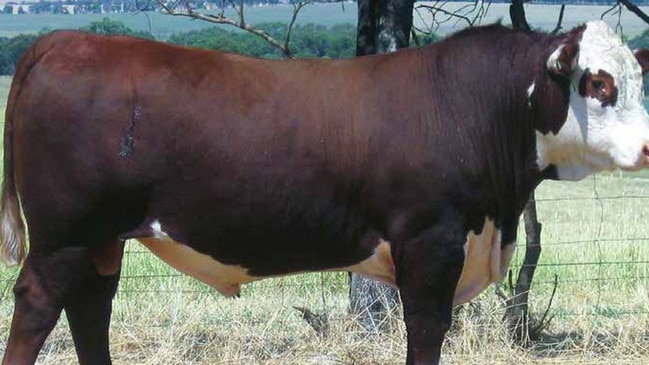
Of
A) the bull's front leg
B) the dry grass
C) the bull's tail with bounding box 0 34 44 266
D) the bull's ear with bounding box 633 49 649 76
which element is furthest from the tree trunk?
the bull's tail with bounding box 0 34 44 266

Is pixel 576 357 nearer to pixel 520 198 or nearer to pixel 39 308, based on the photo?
pixel 520 198

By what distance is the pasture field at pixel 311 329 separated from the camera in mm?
6816

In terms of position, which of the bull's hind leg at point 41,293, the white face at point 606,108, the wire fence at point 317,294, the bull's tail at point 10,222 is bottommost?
the wire fence at point 317,294

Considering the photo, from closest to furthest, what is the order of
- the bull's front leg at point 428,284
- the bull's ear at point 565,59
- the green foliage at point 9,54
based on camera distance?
the bull's ear at point 565,59 < the bull's front leg at point 428,284 < the green foliage at point 9,54

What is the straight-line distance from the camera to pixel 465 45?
205 inches

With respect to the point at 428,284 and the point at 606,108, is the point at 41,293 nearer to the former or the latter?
the point at 428,284

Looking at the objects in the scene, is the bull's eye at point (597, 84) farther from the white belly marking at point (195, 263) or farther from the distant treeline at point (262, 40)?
the distant treeline at point (262, 40)

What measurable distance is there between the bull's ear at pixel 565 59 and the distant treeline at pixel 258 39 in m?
3.78

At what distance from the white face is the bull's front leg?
67 centimetres

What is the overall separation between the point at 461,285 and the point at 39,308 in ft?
6.16

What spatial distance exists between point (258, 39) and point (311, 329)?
4117 mm

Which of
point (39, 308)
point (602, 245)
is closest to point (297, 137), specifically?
point (39, 308)

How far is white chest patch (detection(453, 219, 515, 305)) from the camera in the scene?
16.5ft

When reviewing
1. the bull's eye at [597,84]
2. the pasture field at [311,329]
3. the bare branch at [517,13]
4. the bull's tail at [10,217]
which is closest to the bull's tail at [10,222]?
the bull's tail at [10,217]
